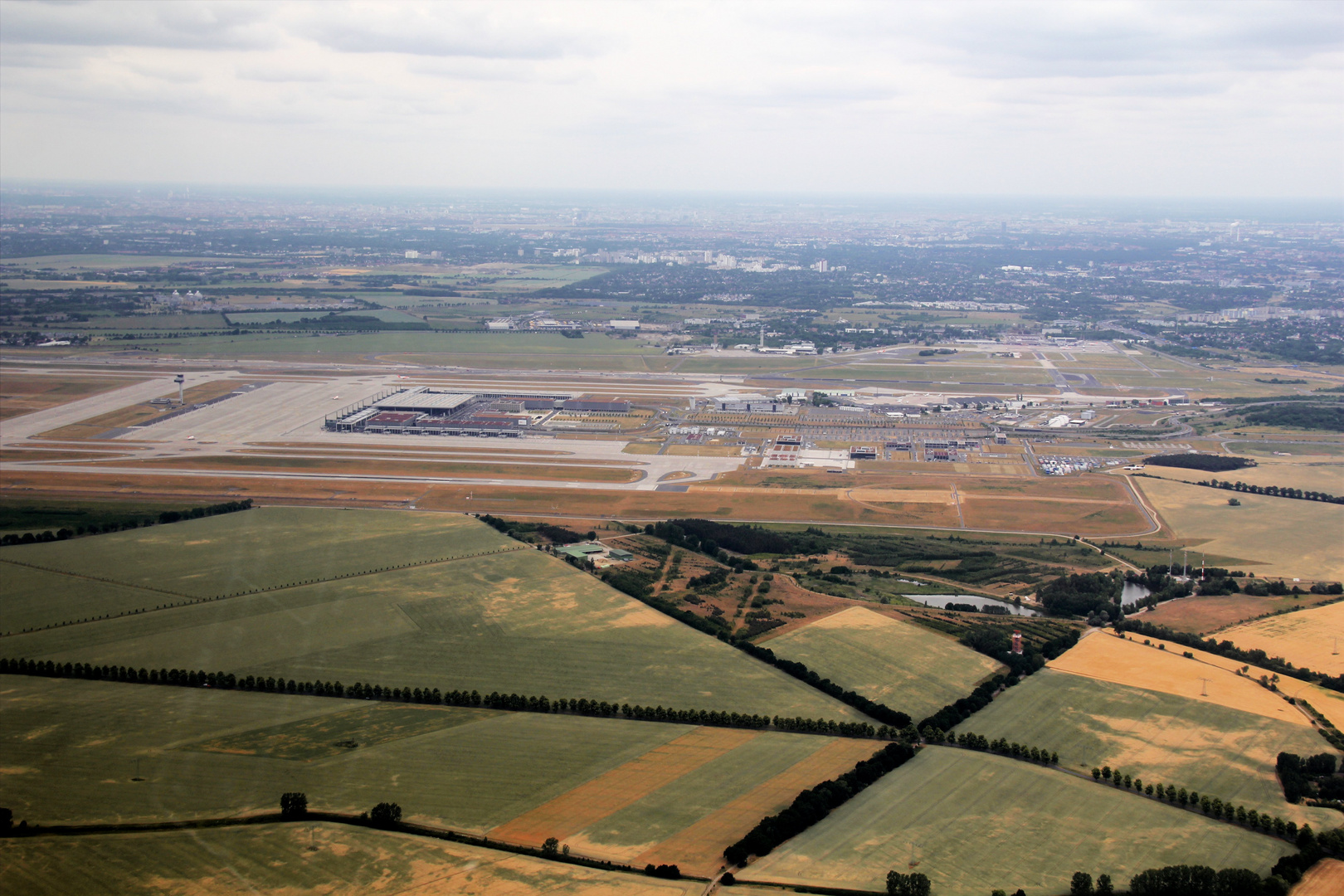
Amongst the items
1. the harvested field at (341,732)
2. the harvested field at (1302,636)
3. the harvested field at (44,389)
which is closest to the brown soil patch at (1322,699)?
the harvested field at (1302,636)

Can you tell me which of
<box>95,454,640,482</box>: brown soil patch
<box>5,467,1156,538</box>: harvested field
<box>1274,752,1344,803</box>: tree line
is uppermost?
<box>95,454,640,482</box>: brown soil patch

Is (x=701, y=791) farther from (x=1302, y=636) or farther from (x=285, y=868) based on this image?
(x=1302, y=636)

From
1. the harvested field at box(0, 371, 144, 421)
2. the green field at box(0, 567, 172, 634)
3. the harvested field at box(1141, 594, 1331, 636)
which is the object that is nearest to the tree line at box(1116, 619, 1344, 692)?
the harvested field at box(1141, 594, 1331, 636)

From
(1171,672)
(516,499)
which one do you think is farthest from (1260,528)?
(516,499)

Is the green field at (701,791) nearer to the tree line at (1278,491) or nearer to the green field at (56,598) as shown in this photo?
the green field at (56,598)

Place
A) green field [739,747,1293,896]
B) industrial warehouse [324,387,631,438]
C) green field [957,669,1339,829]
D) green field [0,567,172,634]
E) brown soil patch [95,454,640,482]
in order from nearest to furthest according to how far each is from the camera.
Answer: green field [739,747,1293,896]
green field [957,669,1339,829]
green field [0,567,172,634]
brown soil patch [95,454,640,482]
industrial warehouse [324,387,631,438]

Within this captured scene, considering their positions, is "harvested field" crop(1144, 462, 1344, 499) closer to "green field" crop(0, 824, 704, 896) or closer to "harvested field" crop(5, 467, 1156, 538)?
"harvested field" crop(5, 467, 1156, 538)

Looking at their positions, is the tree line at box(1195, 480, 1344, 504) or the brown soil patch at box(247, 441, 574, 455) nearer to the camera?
the tree line at box(1195, 480, 1344, 504)

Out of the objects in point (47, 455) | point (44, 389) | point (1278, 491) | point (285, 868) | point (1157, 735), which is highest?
point (44, 389)
